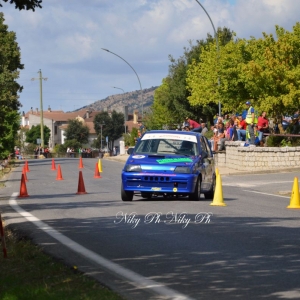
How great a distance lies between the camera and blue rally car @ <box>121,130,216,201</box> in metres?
17.0

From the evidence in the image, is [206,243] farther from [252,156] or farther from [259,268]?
[252,156]

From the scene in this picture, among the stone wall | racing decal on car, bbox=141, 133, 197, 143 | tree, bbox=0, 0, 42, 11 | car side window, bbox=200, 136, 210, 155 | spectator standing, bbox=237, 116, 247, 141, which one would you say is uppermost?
tree, bbox=0, 0, 42, 11

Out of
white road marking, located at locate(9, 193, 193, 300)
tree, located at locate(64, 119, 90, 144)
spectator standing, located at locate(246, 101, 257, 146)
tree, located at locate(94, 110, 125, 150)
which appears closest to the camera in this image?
white road marking, located at locate(9, 193, 193, 300)

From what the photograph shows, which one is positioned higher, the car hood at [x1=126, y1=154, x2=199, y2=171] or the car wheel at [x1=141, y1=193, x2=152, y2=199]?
the car hood at [x1=126, y1=154, x2=199, y2=171]

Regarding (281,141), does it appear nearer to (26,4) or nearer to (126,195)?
(126,195)

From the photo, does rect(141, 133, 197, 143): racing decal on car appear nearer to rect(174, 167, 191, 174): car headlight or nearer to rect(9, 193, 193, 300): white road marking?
rect(174, 167, 191, 174): car headlight

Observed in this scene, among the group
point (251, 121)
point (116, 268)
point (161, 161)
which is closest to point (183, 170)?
point (161, 161)

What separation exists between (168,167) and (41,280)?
31.0 feet

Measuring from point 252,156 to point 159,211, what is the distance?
734 inches

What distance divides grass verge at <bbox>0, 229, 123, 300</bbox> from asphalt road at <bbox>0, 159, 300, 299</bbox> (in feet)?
0.69

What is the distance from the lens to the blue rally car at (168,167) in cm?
1705

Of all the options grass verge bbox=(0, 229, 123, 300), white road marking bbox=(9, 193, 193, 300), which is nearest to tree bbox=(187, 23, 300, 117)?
white road marking bbox=(9, 193, 193, 300)

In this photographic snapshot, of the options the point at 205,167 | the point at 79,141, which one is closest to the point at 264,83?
the point at 205,167

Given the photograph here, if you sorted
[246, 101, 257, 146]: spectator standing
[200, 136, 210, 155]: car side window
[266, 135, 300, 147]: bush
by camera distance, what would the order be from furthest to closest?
[266, 135, 300, 147]: bush
[246, 101, 257, 146]: spectator standing
[200, 136, 210, 155]: car side window
